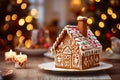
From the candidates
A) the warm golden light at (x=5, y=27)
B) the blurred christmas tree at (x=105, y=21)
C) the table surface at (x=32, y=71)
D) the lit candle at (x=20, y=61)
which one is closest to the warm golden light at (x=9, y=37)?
the warm golden light at (x=5, y=27)

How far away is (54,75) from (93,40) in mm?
280

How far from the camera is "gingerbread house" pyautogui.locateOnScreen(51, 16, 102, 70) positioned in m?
1.58

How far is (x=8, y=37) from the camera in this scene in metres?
4.20

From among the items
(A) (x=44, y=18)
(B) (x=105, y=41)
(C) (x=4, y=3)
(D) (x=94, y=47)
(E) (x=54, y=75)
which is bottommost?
(E) (x=54, y=75)

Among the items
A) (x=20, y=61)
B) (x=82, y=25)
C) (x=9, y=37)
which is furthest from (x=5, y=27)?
(x=82, y=25)

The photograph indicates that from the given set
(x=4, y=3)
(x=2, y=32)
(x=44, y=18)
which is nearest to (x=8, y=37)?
(x=2, y=32)

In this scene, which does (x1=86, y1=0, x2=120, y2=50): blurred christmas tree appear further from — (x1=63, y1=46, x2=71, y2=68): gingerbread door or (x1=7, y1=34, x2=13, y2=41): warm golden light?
(x1=63, y1=46, x2=71, y2=68): gingerbread door

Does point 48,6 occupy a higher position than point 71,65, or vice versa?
point 48,6

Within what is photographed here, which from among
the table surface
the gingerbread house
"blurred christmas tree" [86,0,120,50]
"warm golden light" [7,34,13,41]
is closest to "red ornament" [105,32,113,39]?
"blurred christmas tree" [86,0,120,50]

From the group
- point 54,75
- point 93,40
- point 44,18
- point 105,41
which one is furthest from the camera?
point 44,18

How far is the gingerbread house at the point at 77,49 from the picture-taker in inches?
62.2

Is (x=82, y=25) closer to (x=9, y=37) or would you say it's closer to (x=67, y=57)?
(x=67, y=57)

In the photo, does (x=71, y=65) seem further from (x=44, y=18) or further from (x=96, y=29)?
(x=44, y=18)

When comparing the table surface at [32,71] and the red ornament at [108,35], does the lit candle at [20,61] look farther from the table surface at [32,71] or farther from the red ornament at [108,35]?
the red ornament at [108,35]
